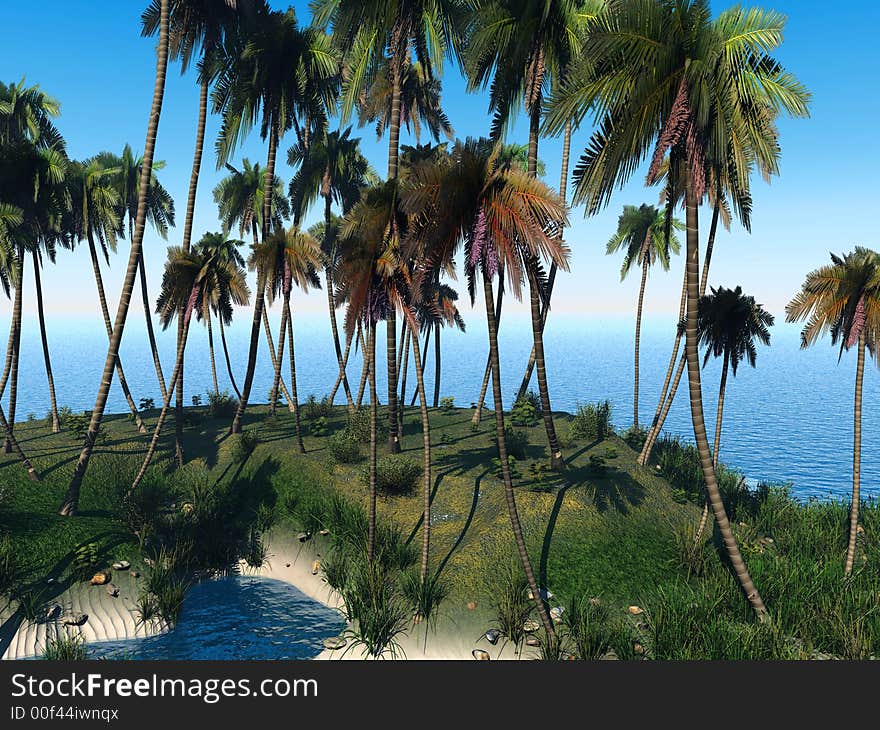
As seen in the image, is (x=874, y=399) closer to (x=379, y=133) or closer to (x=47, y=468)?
(x=379, y=133)

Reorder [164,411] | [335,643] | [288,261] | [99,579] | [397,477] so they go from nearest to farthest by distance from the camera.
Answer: [335,643], [99,579], [397,477], [164,411], [288,261]

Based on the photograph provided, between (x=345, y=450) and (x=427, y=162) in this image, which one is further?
(x=345, y=450)

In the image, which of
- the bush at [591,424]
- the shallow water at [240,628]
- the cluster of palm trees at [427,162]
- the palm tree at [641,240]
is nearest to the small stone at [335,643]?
the shallow water at [240,628]

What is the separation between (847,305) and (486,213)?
45.1ft

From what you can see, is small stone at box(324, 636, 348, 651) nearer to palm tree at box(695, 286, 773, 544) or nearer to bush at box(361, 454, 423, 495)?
bush at box(361, 454, 423, 495)

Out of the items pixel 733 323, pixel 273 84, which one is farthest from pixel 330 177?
pixel 733 323

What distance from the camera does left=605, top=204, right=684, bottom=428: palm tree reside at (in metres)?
39.2

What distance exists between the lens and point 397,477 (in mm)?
22547

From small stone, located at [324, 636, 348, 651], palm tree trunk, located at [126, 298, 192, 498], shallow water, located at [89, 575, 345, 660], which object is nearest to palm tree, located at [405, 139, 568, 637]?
small stone, located at [324, 636, 348, 651]

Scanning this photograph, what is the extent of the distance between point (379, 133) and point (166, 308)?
1598 centimetres

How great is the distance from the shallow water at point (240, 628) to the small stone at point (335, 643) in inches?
9.2

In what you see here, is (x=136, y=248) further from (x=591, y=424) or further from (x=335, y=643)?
(x=591, y=424)

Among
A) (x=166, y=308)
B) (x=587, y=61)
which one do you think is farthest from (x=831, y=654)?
(x=166, y=308)

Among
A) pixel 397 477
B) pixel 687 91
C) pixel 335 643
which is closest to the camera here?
pixel 687 91
